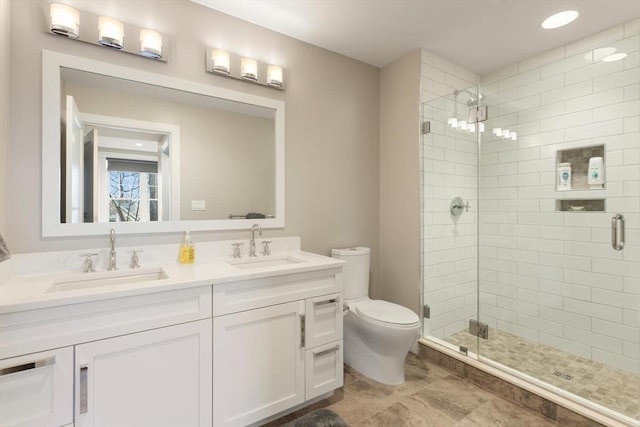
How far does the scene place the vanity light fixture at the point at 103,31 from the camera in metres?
1.47

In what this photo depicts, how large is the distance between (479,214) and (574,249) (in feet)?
2.27

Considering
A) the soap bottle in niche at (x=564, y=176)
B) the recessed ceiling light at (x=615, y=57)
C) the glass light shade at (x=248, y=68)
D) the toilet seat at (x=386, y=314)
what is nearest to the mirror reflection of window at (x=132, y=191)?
the glass light shade at (x=248, y=68)

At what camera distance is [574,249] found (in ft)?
7.43

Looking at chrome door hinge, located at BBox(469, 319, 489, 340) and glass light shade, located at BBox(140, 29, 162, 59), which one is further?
chrome door hinge, located at BBox(469, 319, 489, 340)

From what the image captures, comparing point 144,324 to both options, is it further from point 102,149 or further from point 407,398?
point 407,398

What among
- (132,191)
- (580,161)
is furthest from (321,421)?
(580,161)

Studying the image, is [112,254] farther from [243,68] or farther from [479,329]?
[479,329]

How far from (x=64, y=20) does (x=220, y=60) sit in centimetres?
76

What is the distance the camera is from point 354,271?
92.0 inches

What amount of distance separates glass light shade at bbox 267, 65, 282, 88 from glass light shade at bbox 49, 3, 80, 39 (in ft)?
3.46

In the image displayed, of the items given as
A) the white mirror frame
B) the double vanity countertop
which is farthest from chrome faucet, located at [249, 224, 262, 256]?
the white mirror frame

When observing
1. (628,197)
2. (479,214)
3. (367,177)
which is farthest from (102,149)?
(628,197)

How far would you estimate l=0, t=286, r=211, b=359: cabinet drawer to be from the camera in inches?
40.0

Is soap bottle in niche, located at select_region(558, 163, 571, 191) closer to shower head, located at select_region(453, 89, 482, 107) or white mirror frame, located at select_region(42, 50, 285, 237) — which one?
shower head, located at select_region(453, 89, 482, 107)
